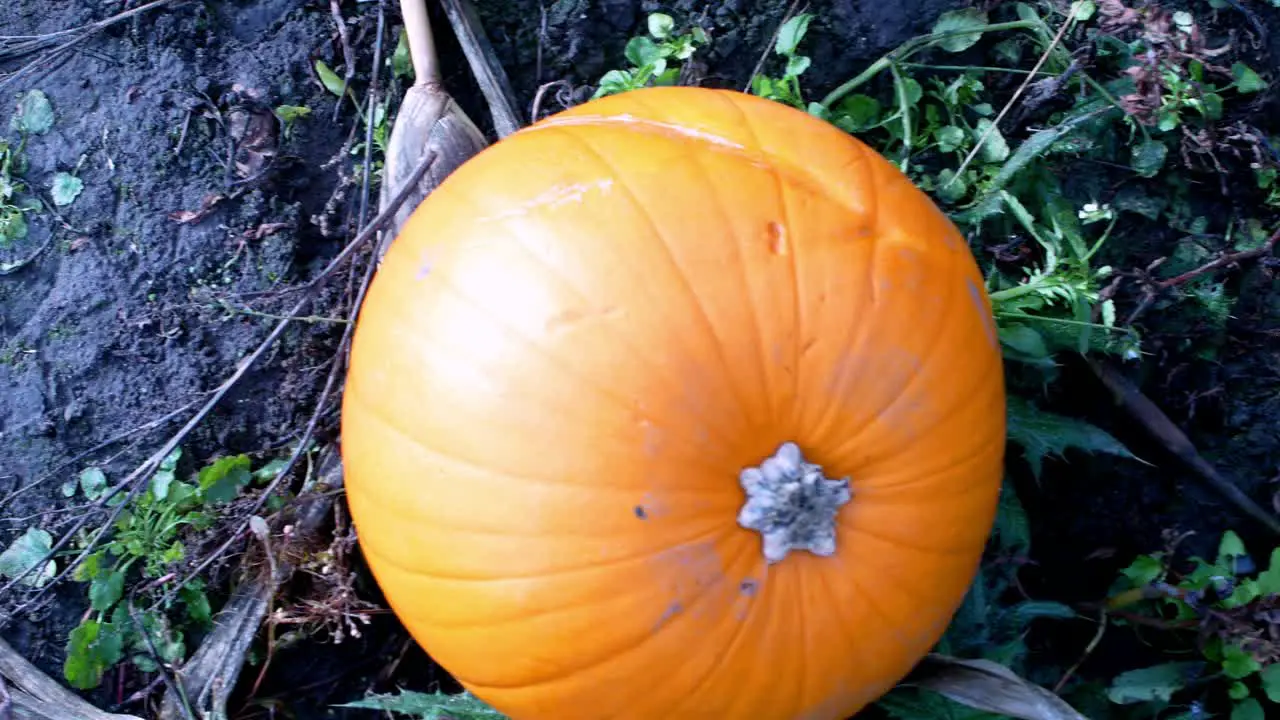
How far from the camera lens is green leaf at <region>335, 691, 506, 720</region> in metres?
1.97

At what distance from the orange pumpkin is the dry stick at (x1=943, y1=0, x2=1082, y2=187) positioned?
807 mm

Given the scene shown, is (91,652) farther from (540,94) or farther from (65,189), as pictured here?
(540,94)

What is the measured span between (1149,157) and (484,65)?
1690 mm

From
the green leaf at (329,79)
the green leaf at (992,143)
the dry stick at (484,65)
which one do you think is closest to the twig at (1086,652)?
the green leaf at (992,143)

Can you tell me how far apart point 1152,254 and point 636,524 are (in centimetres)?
173

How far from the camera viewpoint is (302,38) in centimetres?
243

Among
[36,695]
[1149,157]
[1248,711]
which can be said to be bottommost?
[1248,711]

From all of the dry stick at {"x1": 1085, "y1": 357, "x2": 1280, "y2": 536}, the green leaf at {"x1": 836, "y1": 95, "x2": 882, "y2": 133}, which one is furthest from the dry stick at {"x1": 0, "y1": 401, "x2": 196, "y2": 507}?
the dry stick at {"x1": 1085, "y1": 357, "x2": 1280, "y2": 536}

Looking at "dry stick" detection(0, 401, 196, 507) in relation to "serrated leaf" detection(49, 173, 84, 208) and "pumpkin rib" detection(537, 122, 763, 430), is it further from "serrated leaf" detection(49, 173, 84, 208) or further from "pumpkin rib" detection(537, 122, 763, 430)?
"pumpkin rib" detection(537, 122, 763, 430)

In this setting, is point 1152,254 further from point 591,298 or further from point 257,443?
point 257,443

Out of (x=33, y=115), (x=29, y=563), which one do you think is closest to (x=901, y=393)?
(x=29, y=563)

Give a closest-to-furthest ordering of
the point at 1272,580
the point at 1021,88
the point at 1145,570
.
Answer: the point at 1272,580 → the point at 1145,570 → the point at 1021,88

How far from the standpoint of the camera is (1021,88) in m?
2.40

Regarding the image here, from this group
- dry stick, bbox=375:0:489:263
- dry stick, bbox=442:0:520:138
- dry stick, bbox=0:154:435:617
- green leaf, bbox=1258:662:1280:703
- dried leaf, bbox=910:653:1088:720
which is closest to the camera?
dried leaf, bbox=910:653:1088:720
